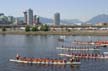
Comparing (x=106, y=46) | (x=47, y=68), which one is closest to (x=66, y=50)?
(x=106, y=46)

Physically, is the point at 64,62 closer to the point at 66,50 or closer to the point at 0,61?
the point at 0,61

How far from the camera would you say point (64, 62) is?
76.7 m

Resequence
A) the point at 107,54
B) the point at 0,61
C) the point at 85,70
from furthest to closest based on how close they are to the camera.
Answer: the point at 107,54, the point at 0,61, the point at 85,70

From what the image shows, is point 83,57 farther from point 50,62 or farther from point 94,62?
point 50,62

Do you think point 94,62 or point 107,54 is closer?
point 94,62

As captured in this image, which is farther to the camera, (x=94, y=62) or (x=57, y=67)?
(x=94, y=62)

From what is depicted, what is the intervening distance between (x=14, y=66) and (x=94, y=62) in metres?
18.4

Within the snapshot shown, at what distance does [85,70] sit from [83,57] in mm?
16170

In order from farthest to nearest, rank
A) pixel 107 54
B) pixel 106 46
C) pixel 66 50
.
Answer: pixel 106 46 → pixel 66 50 → pixel 107 54

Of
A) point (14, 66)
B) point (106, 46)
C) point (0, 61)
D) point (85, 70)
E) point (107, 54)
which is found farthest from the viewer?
point (106, 46)

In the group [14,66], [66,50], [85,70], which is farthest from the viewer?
[66,50]

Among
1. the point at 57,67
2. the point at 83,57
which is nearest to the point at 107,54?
the point at 83,57

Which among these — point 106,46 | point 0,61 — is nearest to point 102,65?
point 0,61

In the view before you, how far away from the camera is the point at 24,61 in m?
80.1
